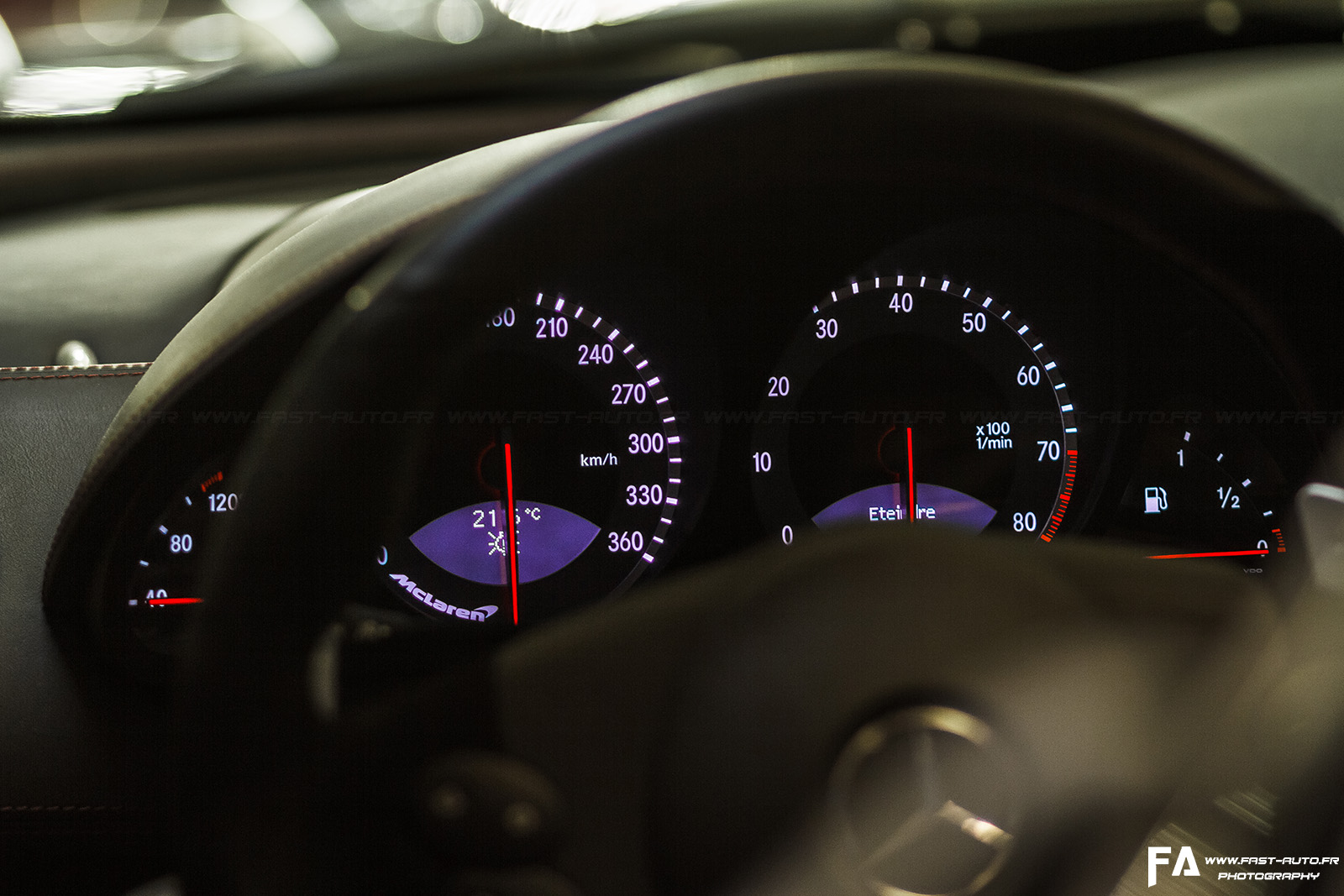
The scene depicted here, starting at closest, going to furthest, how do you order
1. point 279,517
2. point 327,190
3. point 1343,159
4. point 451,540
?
point 279,517 → point 1343,159 → point 451,540 → point 327,190

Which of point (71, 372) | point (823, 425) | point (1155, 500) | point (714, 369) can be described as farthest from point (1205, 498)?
point (71, 372)

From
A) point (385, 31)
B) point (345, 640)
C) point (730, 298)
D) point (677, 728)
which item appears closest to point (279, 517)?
point (677, 728)

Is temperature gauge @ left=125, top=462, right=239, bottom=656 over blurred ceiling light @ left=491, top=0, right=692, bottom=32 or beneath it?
beneath

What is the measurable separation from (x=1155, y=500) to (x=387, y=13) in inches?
46.3

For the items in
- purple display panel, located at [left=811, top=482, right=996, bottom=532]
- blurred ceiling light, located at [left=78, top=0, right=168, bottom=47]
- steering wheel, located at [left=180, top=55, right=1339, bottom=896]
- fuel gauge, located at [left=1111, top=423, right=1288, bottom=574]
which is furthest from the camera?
blurred ceiling light, located at [left=78, top=0, right=168, bottom=47]

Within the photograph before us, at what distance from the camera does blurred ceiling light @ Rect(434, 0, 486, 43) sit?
1.48 meters

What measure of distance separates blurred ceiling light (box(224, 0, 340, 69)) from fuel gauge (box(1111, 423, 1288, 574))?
1182 millimetres

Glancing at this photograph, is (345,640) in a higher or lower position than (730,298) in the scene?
lower

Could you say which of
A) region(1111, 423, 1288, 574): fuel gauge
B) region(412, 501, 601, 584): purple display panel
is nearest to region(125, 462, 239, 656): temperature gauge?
region(412, 501, 601, 584): purple display panel

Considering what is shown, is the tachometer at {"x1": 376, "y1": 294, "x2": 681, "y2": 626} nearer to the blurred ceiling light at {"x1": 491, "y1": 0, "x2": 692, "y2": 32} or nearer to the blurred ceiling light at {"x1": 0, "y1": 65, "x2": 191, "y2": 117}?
the blurred ceiling light at {"x1": 491, "y1": 0, "x2": 692, "y2": 32}

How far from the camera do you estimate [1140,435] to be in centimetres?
148

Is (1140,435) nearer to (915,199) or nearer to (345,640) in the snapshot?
(915,199)

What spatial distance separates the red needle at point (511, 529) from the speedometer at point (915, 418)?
310mm

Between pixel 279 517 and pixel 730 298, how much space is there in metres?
0.93
